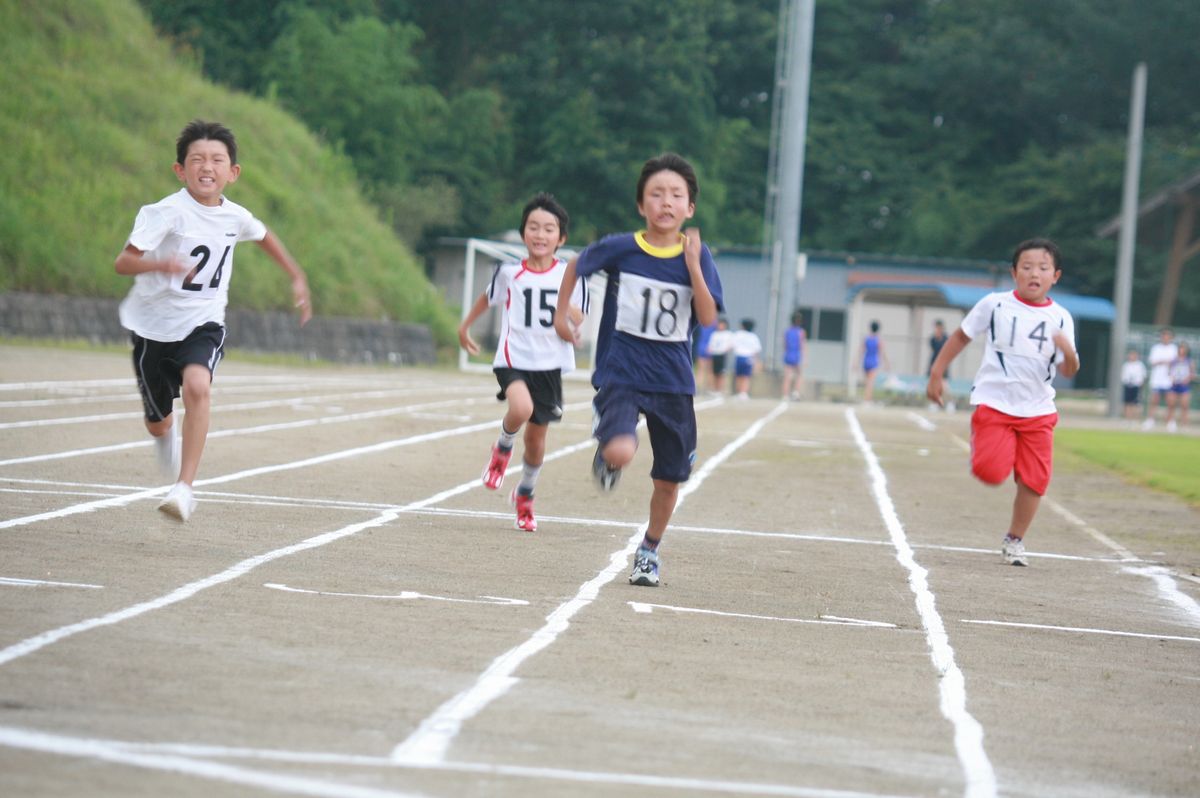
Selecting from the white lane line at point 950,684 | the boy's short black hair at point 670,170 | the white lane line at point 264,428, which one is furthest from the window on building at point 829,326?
the boy's short black hair at point 670,170

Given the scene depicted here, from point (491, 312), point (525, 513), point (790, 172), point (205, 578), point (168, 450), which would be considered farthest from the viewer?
point (491, 312)

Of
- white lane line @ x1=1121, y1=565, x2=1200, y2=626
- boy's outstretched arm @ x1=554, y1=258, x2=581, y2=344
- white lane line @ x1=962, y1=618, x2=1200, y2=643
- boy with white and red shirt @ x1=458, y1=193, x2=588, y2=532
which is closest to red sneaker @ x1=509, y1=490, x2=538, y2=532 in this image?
boy with white and red shirt @ x1=458, y1=193, x2=588, y2=532

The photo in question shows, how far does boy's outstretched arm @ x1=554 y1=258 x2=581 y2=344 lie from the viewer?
8.09m

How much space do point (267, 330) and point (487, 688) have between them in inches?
1254

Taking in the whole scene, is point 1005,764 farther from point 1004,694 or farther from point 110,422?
point 110,422

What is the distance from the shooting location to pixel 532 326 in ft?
34.9

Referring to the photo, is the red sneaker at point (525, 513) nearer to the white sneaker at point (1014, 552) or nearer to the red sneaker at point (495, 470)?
the red sneaker at point (495, 470)

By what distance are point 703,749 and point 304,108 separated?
2339 inches

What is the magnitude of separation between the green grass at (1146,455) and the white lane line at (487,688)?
8.93 metres

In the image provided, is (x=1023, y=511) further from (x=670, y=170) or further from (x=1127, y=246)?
(x=1127, y=246)

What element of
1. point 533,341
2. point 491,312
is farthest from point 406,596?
point 491,312

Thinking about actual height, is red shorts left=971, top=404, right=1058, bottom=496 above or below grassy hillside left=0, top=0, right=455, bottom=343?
below

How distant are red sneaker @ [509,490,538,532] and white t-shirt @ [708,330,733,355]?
26.6 metres

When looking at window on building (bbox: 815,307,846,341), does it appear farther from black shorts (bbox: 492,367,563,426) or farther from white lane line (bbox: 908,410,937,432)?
black shorts (bbox: 492,367,563,426)
